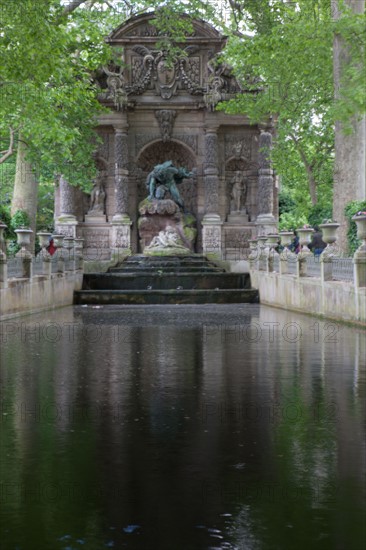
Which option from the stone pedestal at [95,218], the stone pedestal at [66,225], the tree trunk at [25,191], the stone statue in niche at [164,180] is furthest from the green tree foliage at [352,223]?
the stone pedestal at [95,218]

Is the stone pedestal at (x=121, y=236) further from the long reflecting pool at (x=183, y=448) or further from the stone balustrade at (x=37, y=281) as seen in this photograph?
the long reflecting pool at (x=183, y=448)

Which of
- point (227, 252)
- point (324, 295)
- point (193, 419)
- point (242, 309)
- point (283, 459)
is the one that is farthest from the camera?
point (227, 252)

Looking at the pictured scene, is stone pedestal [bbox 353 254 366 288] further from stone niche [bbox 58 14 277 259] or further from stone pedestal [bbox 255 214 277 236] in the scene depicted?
stone pedestal [bbox 255 214 277 236]

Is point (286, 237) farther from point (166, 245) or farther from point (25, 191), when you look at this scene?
point (25, 191)

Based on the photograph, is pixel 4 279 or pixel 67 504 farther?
pixel 4 279

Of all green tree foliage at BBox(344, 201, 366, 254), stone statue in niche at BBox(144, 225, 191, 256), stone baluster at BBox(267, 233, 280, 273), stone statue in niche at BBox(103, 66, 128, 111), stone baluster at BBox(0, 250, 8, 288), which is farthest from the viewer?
stone statue in niche at BBox(103, 66, 128, 111)

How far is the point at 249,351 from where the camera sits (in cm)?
1117

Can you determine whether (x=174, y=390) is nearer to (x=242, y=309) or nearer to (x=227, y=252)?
(x=242, y=309)

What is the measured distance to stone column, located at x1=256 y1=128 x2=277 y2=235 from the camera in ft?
110

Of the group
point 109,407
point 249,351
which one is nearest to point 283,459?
point 109,407

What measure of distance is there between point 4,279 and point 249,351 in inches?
292

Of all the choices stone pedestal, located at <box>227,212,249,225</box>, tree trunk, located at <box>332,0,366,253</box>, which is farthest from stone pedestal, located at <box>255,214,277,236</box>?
tree trunk, located at <box>332,0,366,253</box>

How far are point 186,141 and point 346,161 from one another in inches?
513

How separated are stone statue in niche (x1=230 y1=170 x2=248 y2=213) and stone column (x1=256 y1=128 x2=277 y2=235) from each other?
807 millimetres
